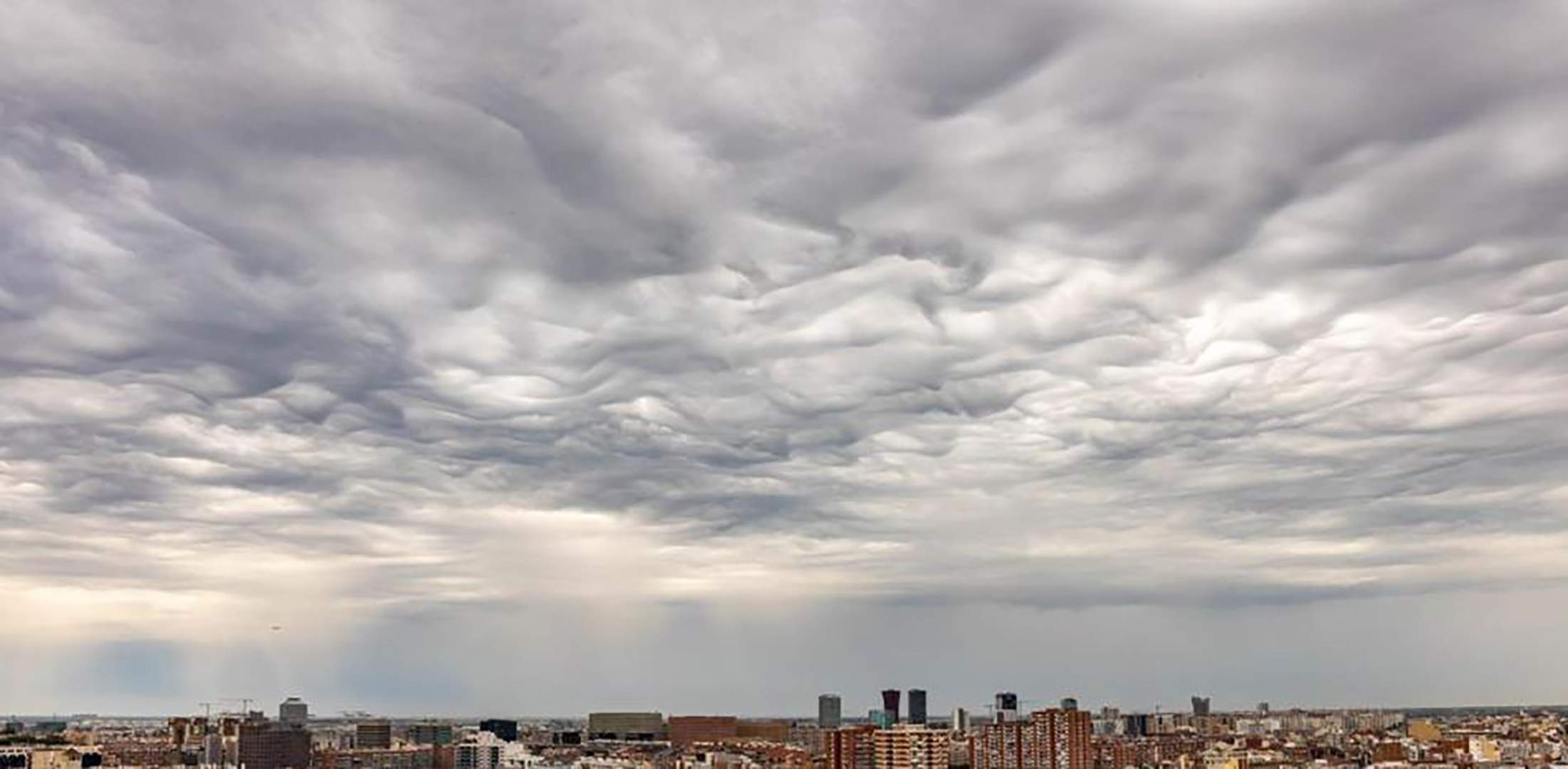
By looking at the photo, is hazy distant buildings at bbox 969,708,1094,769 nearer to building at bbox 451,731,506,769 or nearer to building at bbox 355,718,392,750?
building at bbox 451,731,506,769

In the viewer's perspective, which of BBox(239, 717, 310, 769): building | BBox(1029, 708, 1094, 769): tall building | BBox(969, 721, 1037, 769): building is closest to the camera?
BBox(1029, 708, 1094, 769): tall building

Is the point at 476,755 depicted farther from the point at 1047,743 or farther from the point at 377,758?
the point at 1047,743

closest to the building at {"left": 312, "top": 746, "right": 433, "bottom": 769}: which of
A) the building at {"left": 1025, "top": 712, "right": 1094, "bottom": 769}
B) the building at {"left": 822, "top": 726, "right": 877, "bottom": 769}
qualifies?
the building at {"left": 822, "top": 726, "right": 877, "bottom": 769}

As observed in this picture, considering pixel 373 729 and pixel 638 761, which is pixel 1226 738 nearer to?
pixel 638 761

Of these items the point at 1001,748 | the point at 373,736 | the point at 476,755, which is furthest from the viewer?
the point at 373,736

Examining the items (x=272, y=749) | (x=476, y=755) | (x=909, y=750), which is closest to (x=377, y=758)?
(x=272, y=749)

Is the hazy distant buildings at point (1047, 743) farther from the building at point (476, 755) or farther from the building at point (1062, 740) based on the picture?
the building at point (476, 755)

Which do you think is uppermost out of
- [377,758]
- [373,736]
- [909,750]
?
[909,750]

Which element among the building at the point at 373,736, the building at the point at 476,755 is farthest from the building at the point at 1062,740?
the building at the point at 373,736
